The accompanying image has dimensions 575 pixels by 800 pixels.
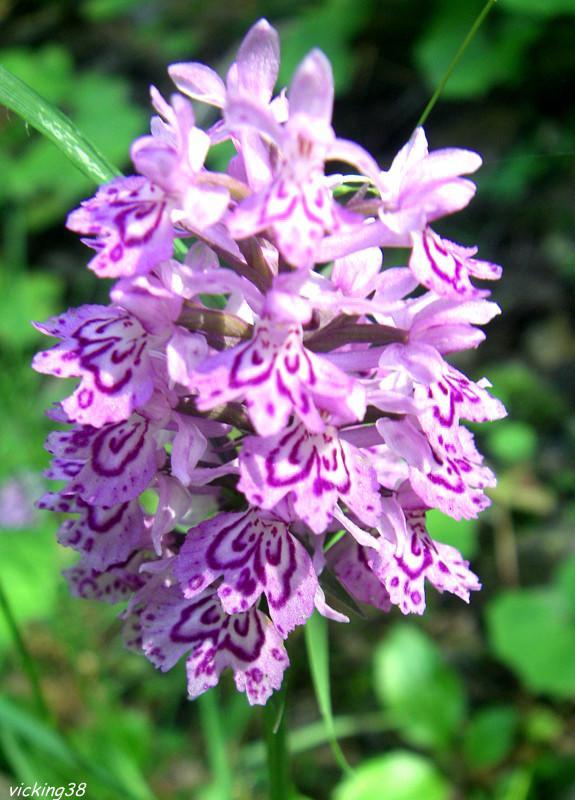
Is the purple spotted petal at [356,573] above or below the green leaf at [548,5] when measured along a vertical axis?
below

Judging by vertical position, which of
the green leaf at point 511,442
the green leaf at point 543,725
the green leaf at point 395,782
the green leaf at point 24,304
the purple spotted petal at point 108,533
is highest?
the green leaf at point 24,304

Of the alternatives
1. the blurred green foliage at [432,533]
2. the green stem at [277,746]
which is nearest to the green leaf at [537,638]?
the blurred green foliage at [432,533]

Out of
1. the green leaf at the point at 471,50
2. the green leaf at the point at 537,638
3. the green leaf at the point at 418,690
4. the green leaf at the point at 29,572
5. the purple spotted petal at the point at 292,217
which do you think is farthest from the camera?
the green leaf at the point at 471,50

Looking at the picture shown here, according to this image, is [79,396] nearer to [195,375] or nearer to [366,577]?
[195,375]

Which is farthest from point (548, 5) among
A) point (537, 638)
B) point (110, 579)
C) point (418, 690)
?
point (110, 579)

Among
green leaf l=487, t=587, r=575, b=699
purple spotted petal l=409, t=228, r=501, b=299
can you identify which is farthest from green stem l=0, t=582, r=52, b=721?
green leaf l=487, t=587, r=575, b=699

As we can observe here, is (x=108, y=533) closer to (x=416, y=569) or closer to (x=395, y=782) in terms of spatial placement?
(x=416, y=569)

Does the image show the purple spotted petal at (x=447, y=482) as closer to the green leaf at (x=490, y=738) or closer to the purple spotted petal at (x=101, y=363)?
the purple spotted petal at (x=101, y=363)

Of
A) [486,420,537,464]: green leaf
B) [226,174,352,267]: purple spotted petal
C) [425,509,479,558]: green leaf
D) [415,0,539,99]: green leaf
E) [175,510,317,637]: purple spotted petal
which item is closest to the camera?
[226,174,352,267]: purple spotted petal

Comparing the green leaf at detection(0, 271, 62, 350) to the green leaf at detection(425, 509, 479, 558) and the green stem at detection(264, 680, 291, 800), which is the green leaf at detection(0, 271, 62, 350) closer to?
the green leaf at detection(425, 509, 479, 558)
